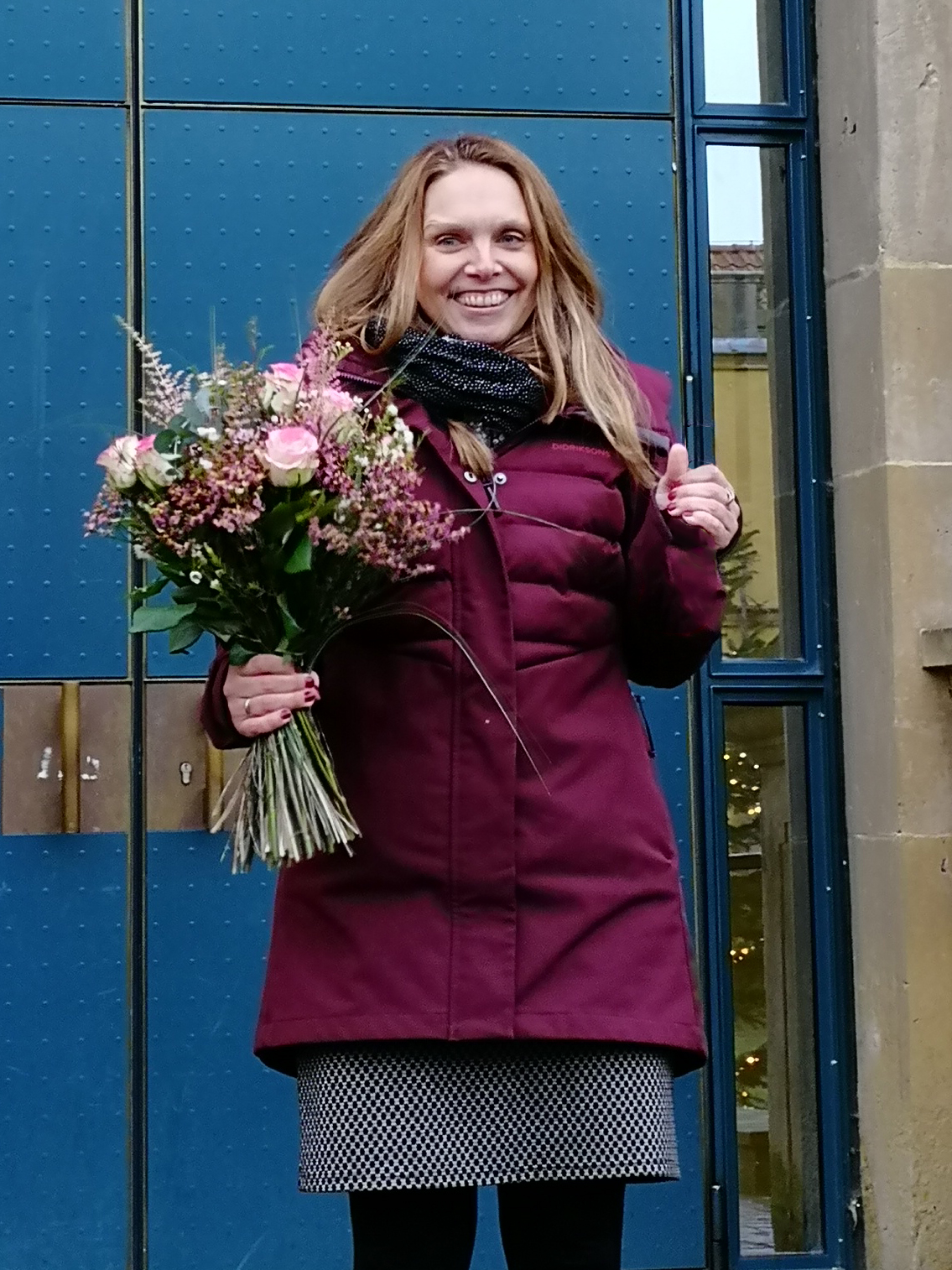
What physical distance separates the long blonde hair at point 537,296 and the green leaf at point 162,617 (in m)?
0.47

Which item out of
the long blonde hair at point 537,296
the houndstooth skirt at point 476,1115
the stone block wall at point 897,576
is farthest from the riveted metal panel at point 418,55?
the houndstooth skirt at point 476,1115

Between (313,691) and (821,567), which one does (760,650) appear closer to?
(821,567)

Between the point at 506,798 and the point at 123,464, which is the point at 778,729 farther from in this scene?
the point at 123,464

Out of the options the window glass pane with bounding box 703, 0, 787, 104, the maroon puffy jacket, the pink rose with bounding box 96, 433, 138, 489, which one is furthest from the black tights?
the window glass pane with bounding box 703, 0, 787, 104

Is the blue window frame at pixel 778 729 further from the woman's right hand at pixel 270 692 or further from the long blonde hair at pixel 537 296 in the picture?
the woman's right hand at pixel 270 692

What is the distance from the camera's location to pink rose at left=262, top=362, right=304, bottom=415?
2.77 m

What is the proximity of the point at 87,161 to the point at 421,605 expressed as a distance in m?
2.47

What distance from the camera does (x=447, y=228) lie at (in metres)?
3.12

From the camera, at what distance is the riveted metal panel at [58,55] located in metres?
4.97

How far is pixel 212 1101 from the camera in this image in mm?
4871

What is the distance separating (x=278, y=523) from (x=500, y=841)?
53cm

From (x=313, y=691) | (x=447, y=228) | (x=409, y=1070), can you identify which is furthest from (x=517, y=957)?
(x=447, y=228)

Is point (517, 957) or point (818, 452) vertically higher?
point (818, 452)

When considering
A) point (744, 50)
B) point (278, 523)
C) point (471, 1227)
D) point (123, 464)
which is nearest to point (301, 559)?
point (278, 523)
